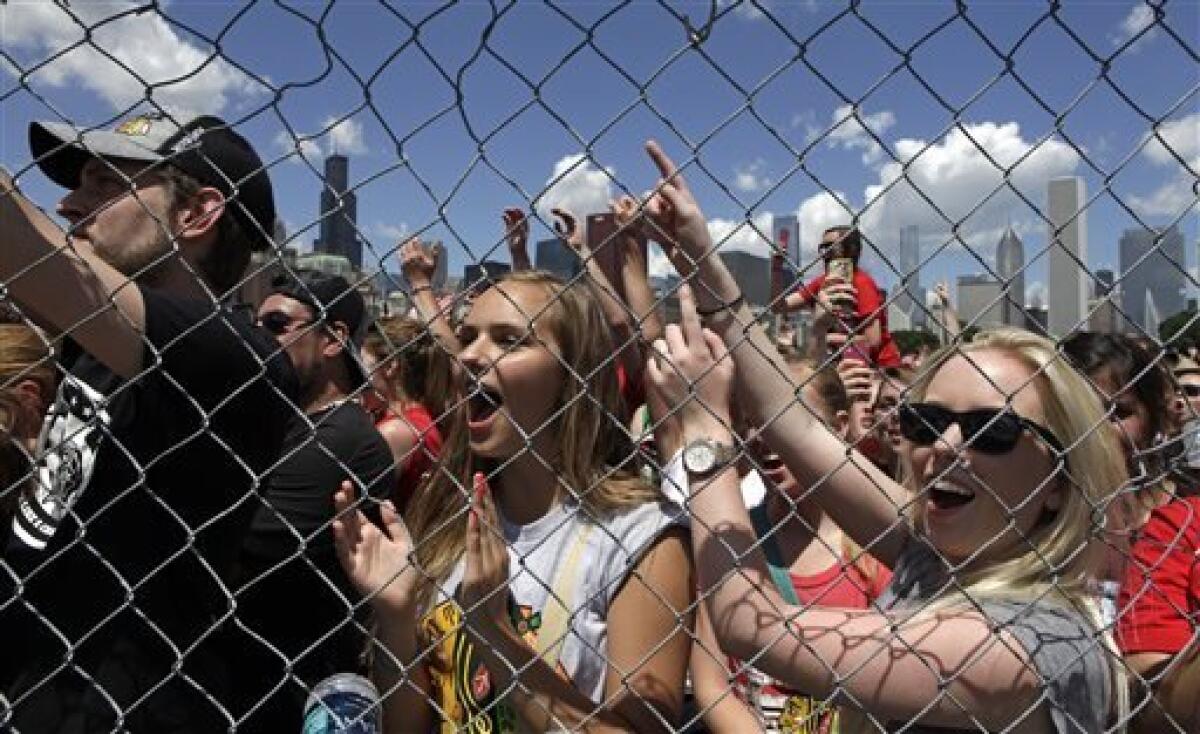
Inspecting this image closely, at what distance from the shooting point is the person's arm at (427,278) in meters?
2.36

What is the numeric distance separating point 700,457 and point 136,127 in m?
1.18

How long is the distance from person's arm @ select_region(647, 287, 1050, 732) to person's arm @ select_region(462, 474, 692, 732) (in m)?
0.20

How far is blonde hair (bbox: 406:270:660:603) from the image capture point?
7.32 feet

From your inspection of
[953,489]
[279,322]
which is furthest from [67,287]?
[279,322]

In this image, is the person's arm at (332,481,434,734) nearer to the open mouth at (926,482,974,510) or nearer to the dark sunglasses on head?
the open mouth at (926,482,974,510)

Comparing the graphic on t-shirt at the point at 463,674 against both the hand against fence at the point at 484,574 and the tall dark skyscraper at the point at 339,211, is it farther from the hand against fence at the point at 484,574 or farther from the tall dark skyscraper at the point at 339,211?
the tall dark skyscraper at the point at 339,211

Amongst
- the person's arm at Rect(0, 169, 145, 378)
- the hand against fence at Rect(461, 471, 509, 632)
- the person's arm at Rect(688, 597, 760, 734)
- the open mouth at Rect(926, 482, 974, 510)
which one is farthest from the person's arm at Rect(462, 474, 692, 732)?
the person's arm at Rect(0, 169, 145, 378)

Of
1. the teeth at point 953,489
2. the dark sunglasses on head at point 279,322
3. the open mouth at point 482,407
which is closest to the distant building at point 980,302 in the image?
the teeth at point 953,489

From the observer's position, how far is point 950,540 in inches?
74.7

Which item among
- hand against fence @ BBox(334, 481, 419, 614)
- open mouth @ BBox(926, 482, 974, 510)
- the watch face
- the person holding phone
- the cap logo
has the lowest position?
hand against fence @ BBox(334, 481, 419, 614)

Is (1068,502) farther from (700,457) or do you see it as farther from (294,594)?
(294,594)

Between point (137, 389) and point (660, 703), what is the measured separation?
1.11 meters

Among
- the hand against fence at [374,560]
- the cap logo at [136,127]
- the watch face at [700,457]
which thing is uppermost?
the cap logo at [136,127]

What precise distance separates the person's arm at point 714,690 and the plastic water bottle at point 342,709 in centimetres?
70
